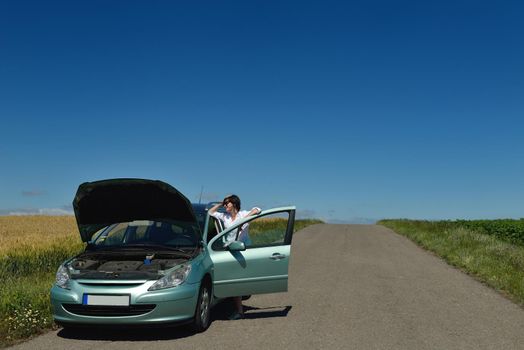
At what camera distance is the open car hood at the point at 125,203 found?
7570mm

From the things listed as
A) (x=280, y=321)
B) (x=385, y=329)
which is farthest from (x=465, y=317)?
(x=280, y=321)

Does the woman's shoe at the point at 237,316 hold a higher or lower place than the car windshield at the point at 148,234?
lower

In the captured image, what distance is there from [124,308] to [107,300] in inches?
8.6

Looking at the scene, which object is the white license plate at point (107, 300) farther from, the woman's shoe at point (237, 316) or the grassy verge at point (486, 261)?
the grassy verge at point (486, 261)

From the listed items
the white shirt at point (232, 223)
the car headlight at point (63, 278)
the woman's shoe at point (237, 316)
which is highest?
the white shirt at point (232, 223)

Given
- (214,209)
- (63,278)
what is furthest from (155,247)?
(214,209)

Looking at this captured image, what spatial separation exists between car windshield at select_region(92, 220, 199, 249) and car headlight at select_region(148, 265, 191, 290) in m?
0.87

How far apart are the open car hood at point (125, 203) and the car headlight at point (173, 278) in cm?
105

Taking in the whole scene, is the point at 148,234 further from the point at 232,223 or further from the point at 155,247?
the point at 232,223

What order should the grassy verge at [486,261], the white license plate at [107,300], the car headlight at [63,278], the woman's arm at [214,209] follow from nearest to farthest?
the white license plate at [107,300] → the car headlight at [63,278] → the woman's arm at [214,209] → the grassy verge at [486,261]

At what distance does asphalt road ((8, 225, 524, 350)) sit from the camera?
670cm

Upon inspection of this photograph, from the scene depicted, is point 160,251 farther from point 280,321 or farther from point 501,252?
point 501,252

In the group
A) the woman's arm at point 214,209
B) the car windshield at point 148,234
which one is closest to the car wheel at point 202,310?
the car windshield at point 148,234

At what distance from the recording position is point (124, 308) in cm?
667
